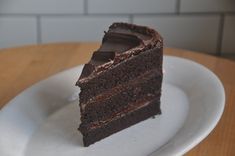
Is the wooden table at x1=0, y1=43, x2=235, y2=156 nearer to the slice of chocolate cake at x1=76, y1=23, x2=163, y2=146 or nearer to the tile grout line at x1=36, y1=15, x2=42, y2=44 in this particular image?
the slice of chocolate cake at x1=76, y1=23, x2=163, y2=146

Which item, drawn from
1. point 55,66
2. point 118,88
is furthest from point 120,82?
point 55,66

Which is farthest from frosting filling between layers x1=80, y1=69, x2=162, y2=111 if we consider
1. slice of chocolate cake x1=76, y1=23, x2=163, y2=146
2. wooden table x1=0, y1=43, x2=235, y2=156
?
wooden table x1=0, y1=43, x2=235, y2=156

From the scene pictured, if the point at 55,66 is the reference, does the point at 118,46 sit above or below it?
above

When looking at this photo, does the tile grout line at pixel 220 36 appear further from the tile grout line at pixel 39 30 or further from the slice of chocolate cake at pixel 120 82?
the slice of chocolate cake at pixel 120 82

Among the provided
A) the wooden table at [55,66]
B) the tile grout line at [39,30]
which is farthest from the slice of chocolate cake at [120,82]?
the tile grout line at [39,30]

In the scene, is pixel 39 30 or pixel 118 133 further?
pixel 39 30

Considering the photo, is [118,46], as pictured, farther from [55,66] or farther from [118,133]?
[55,66]

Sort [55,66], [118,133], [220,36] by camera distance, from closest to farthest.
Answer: [118,133] < [55,66] < [220,36]
